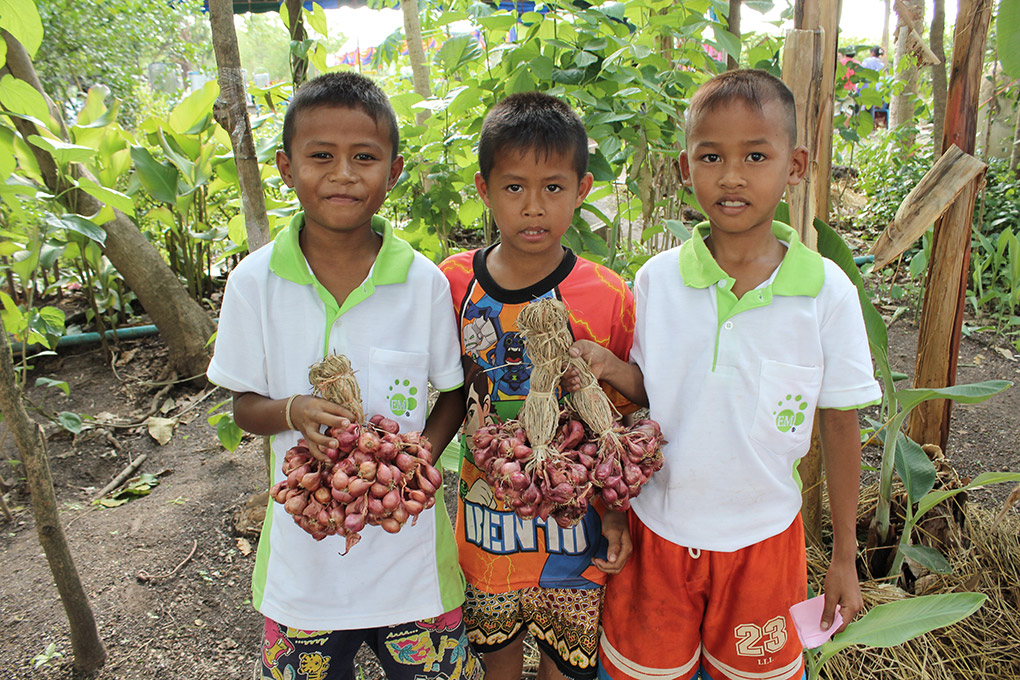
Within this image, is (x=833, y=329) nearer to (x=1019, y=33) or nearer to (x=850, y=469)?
(x=850, y=469)

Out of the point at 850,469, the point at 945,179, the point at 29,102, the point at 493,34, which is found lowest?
the point at 850,469

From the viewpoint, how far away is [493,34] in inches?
94.5

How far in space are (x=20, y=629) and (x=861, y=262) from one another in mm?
4790

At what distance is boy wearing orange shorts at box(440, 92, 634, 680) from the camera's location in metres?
1.51

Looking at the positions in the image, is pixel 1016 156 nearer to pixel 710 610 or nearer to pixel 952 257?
pixel 952 257

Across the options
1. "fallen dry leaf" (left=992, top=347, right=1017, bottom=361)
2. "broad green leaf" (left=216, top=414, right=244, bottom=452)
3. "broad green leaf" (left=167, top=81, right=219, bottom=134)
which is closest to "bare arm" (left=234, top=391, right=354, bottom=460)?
"broad green leaf" (left=216, top=414, right=244, bottom=452)

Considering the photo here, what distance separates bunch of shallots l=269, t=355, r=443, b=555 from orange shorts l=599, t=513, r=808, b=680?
22.7 inches

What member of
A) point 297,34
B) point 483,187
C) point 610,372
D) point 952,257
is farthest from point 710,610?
point 297,34

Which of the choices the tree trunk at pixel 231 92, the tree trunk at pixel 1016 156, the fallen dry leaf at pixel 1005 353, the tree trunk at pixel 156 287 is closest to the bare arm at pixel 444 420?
the tree trunk at pixel 231 92

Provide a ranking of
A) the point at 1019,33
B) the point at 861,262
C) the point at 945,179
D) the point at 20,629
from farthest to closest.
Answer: the point at 861,262, the point at 20,629, the point at 945,179, the point at 1019,33

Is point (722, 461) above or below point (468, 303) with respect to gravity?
below

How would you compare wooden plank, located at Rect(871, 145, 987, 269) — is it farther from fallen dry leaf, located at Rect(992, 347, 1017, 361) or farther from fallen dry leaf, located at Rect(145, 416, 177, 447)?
fallen dry leaf, located at Rect(145, 416, 177, 447)

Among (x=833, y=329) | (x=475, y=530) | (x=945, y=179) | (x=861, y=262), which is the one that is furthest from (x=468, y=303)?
(x=861, y=262)

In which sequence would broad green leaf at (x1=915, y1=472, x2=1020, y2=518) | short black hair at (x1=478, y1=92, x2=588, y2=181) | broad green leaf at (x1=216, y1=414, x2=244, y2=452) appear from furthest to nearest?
1. broad green leaf at (x1=216, y1=414, x2=244, y2=452)
2. broad green leaf at (x1=915, y1=472, x2=1020, y2=518)
3. short black hair at (x1=478, y1=92, x2=588, y2=181)
